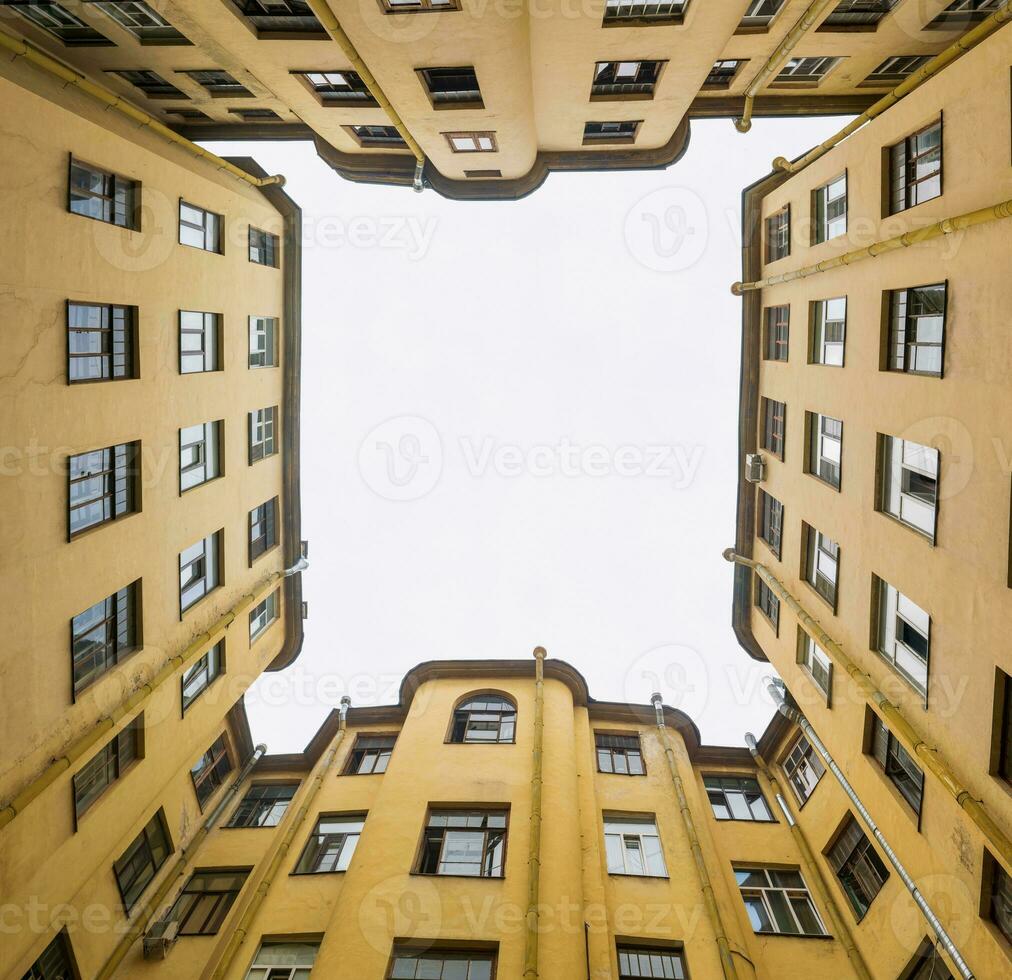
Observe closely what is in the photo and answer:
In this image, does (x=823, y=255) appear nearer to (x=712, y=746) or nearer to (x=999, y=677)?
(x=999, y=677)

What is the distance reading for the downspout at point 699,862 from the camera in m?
14.7

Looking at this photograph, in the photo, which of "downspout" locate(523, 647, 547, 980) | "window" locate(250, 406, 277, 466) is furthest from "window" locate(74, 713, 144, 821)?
"downspout" locate(523, 647, 547, 980)

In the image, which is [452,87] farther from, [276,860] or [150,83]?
[276,860]

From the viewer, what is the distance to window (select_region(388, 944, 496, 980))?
13.8 m

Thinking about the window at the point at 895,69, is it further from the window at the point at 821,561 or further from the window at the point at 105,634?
the window at the point at 105,634

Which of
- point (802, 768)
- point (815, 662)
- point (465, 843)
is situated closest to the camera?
point (465, 843)

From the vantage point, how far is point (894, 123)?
47.0 feet

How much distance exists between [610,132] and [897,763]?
22622mm

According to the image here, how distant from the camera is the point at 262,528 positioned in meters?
22.5

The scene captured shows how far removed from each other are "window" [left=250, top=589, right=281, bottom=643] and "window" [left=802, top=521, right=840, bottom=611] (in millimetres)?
18882

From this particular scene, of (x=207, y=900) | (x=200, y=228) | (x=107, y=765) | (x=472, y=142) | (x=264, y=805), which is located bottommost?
(x=207, y=900)

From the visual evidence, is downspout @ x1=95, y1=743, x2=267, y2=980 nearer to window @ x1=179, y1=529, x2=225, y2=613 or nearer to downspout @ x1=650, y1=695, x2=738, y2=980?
window @ x1=179, y1=529, x2=225, y2=613

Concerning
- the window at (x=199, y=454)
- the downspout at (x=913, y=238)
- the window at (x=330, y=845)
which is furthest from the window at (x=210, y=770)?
the downspout at (x=913, y=238)

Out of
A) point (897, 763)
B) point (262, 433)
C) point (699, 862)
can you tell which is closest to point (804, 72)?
point (897, 763)
